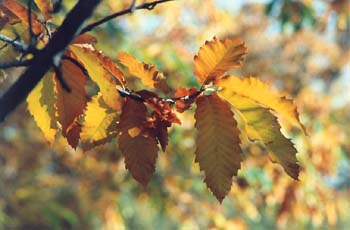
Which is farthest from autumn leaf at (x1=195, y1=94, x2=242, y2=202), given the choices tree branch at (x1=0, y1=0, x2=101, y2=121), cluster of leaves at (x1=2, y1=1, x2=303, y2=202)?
tree branch at (x1=0, y1=0, x2=101, y2=121)

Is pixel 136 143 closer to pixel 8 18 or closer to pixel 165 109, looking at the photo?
pixel 165 109

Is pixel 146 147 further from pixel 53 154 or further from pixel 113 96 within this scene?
pixel 53 154

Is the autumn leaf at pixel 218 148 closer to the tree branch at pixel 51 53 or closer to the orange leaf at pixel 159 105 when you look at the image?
the orange leaf at pixel 159 105

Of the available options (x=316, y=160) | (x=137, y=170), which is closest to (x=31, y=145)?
(x=316, y=160)

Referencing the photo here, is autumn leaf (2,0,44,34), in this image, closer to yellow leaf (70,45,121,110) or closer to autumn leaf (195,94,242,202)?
yellow leaf (70,45,121,110)

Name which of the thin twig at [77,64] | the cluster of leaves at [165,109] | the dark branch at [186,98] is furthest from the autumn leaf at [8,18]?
the dark branch at [186,98]

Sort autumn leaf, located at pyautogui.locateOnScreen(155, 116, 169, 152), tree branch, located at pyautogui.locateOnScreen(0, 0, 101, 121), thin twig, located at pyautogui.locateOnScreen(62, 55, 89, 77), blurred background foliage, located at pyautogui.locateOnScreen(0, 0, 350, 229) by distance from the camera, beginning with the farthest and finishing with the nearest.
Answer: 1. blurred background foliage, located at pyautogui.locateOnScreen(0, 0, 350, 229)
2. autumn leaf, located at pyautogui.locateOnScreen(155, 116, 169, 152)
3. thin twig, located at pyautogui.locateOnScreen(62, 55, 89, 77)
4. tree branch, located at pyautogui.locateOnScreen(0, 0, 101, 121)

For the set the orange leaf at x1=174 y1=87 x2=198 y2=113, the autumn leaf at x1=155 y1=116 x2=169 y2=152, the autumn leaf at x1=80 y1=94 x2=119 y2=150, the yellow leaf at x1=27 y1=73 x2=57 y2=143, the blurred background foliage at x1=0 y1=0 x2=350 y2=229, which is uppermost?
the yellow leaf at x1=27 y1=73 x2=57 y2=143
